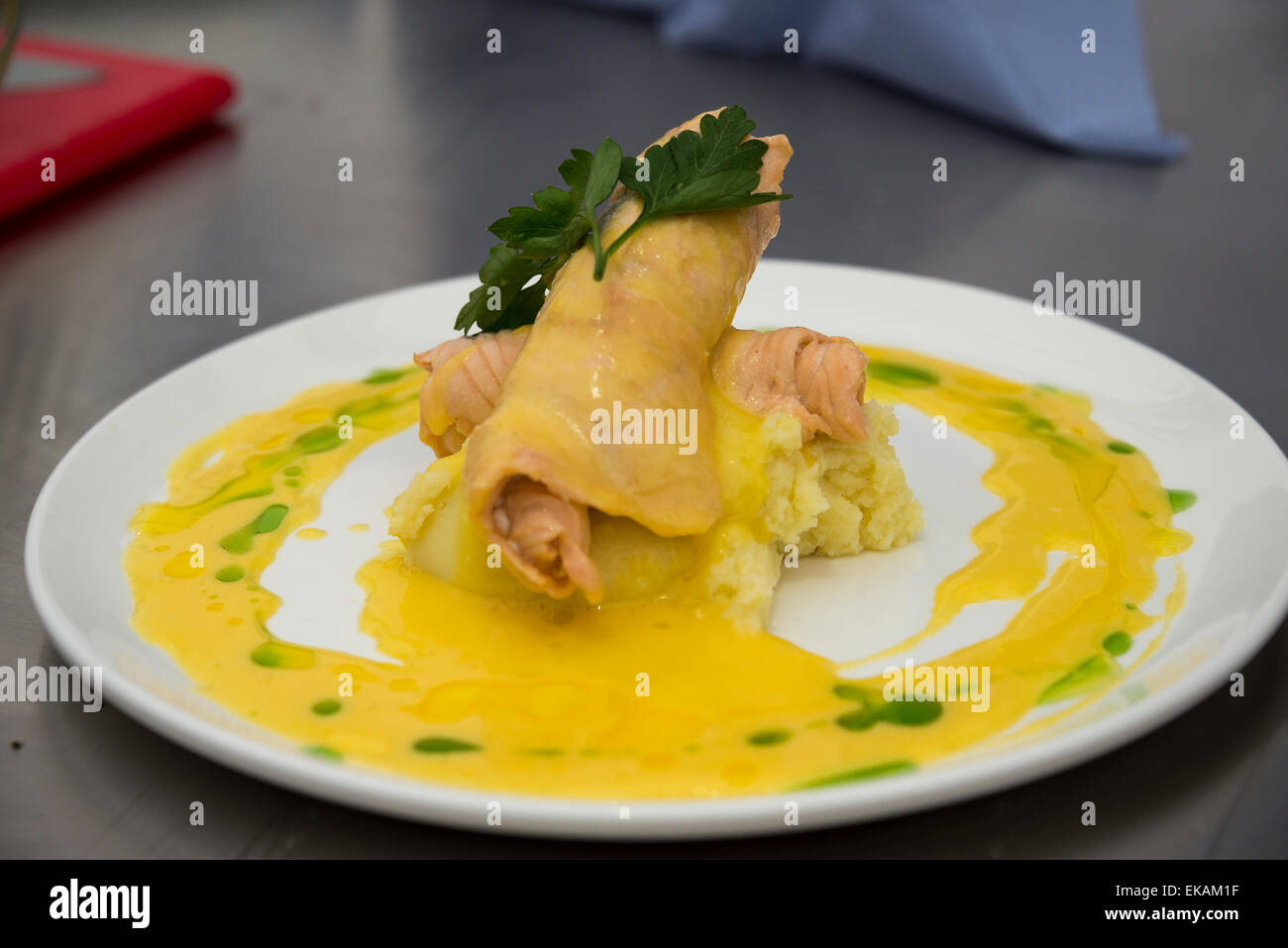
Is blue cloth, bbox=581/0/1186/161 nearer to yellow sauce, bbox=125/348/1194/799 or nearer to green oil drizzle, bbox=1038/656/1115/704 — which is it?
yellow sauce, bbox=125/348/1194/799

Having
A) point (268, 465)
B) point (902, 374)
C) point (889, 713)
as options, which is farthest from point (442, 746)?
point (902, 374)

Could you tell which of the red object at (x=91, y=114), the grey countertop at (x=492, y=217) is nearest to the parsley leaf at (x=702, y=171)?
the grey countertop at (x=492, y=217)

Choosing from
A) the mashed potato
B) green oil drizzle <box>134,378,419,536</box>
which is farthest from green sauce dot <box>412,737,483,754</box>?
green oil drizzle <box>134,378,419,536</box>

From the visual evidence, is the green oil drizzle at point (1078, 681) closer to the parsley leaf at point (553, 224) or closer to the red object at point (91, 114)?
the parsley leaf at point (553, 224)

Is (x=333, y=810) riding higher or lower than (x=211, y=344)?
lower

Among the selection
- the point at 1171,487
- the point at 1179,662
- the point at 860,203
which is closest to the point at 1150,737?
the point at 1179,662
